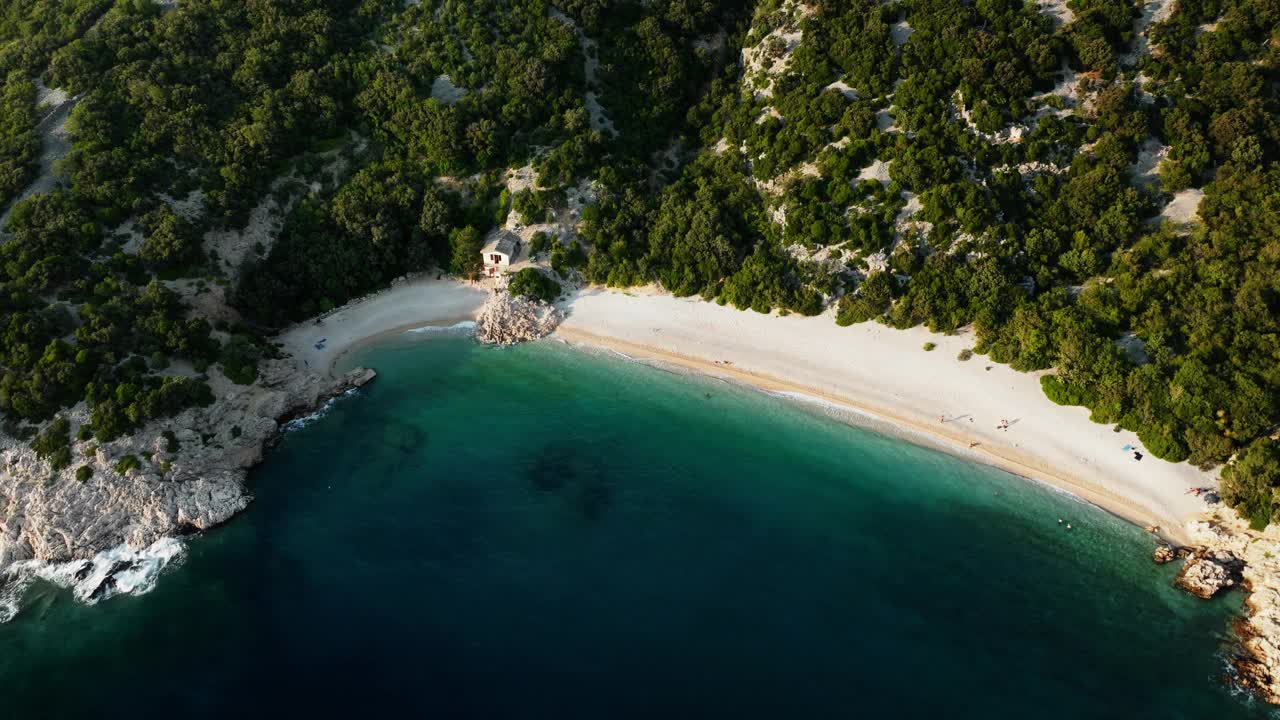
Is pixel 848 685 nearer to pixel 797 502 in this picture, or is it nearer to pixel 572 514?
pixel 797 502

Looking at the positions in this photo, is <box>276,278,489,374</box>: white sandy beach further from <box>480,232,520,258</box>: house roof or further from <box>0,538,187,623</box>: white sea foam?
<box>0,538,187,623</box>: white sea foam

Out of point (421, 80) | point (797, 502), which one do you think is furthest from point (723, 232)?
point (421, 80)

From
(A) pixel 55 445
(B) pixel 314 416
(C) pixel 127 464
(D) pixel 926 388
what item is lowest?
(A) pixel 55 445

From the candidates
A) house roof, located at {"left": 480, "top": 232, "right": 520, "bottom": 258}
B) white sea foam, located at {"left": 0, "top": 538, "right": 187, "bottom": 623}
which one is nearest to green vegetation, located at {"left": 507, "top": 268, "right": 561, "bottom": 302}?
house roof, located at {"left": 480, "top": 232, "right": 520, "bottom": 258}

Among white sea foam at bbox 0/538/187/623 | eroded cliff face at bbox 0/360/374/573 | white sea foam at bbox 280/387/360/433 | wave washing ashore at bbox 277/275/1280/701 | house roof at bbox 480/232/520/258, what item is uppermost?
house roof at bbox 480/232/520/258

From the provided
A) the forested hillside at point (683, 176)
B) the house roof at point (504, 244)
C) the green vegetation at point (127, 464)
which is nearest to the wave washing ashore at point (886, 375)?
the forested hillside at point (683, 176)

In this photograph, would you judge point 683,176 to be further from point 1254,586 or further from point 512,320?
point 1254,586

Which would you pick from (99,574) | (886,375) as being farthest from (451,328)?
(886,375)
